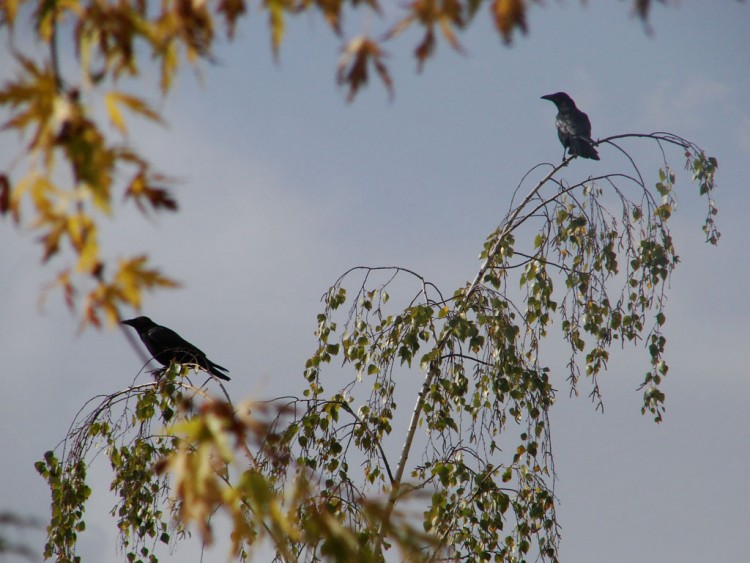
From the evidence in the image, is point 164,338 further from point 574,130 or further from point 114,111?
point 114,111

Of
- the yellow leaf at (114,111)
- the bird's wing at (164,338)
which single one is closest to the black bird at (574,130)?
the bird's wing at (164,338)

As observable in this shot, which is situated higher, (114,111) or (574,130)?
(574,130)

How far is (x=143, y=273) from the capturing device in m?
1.22

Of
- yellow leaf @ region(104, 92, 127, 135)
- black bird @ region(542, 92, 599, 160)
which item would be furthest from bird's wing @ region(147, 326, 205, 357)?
yellow leaf @ region(104, 92, 127, 135)

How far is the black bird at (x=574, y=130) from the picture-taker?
17.6 ft

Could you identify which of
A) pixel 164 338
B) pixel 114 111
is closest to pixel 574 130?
pixel 164 338

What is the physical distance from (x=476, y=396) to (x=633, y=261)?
3.38ft

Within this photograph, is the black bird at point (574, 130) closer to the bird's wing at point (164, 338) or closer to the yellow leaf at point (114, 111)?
the bird's wing at point (164, 338)

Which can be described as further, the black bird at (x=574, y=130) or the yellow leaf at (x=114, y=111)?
the black bird at (x=574, y=130)

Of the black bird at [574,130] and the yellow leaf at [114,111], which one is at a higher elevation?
the black bird at [574,130]

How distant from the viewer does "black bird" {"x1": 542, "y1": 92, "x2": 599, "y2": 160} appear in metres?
5.37

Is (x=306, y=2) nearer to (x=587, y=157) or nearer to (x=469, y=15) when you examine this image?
(x=469, y=15)

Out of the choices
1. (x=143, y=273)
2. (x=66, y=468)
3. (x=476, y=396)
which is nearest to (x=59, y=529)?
(x=66, y=468)

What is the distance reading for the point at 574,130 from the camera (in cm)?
551
